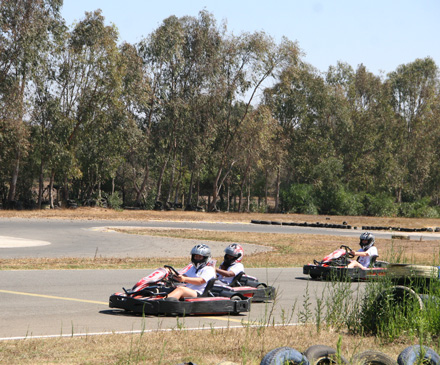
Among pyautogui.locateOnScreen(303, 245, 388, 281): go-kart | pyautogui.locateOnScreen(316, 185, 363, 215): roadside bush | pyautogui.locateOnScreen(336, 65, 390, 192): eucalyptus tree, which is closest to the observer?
pyautogui.locateOnScreen(303, 245, 388, 281): go-kart

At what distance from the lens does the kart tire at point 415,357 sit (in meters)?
5.47

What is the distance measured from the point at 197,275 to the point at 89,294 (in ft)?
7.68

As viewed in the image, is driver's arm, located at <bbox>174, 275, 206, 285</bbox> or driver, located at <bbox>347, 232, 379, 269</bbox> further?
driver, located at <bbox>347, 232, 379, 269</bbox>

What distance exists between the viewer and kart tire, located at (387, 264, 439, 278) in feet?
26.0

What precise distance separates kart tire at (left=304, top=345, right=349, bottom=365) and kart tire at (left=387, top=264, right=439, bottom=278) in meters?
2.79

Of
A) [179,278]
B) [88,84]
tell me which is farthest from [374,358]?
[88,84]

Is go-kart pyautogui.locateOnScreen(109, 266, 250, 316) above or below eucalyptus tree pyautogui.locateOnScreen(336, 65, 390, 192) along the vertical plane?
below

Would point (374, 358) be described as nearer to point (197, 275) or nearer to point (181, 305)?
point (181, 305)

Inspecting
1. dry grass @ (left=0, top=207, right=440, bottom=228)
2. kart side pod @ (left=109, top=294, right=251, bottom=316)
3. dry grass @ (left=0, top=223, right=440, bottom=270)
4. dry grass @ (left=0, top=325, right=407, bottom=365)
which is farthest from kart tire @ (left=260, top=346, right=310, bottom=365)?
dry grass @ (left=0, top=207, right=440, bottom=228)

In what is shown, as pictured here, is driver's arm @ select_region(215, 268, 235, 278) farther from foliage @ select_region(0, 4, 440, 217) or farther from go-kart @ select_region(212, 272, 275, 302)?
foliage @ select_region(0, 4, 440, 217)

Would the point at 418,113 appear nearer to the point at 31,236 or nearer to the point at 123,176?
the point at 123,176

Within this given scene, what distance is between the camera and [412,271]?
7.94m

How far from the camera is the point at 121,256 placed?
19156 millimetres

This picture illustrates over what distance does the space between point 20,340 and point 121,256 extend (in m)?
12.4
